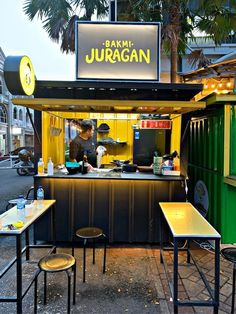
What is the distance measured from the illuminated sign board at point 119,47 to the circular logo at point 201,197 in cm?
236

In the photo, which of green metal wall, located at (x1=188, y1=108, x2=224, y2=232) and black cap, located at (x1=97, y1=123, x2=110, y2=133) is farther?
black cap, located at (x1=97, y1=123, x2=110, y2=133)

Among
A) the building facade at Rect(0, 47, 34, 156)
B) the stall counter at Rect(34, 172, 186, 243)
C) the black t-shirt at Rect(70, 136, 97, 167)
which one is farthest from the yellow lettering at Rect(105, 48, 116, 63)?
the building facade at Rect(0, 47, 34, 156)

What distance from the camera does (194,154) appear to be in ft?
17.0

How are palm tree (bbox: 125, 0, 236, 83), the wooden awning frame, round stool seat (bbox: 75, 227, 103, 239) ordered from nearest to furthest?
round stool seat (bbox: 75, 227, 103, 239) → the wooden awning frame → palm tree (bbox: 125, 0, 236, 83)

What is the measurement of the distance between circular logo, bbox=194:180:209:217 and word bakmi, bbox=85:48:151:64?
252 centimetres

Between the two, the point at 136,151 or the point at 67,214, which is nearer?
the point at 67,214

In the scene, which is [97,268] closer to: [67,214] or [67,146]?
[67,214]

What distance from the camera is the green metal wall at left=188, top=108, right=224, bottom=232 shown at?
3.98 m

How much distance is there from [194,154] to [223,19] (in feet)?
11.1

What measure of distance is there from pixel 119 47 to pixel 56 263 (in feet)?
10.0

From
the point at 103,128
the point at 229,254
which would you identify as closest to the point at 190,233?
the point at 229,254

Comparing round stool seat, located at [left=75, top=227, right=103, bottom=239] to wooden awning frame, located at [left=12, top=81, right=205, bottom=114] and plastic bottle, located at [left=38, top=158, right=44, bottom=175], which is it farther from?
wooden awning frame, located at [left=12, top=81, right=205, bottom=114]

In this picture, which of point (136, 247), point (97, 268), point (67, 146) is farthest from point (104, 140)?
point (97, 268)

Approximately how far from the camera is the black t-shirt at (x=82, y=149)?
6.96m
